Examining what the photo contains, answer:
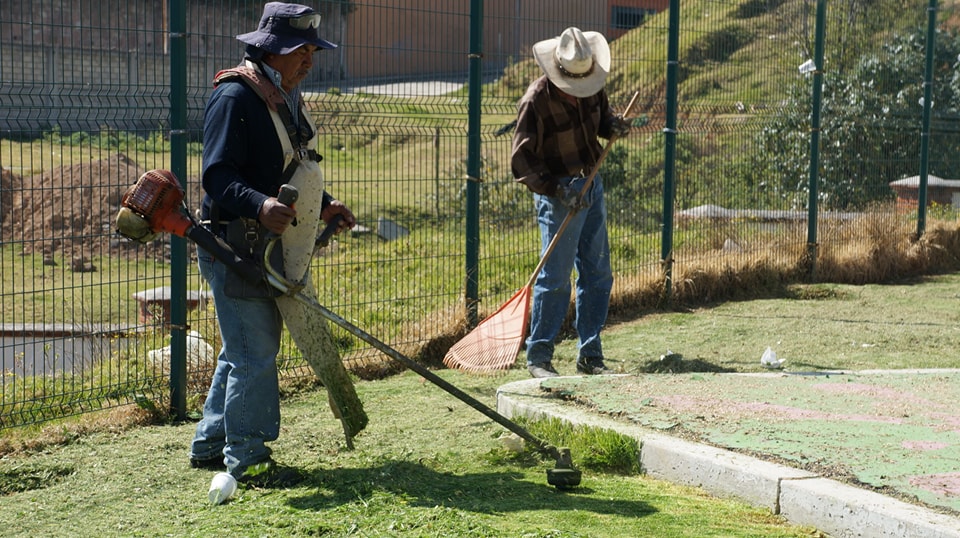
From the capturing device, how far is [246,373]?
15.4 feet

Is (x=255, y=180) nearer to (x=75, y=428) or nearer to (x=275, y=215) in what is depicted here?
(x=275, y=215)

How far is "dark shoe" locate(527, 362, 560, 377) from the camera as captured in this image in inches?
261

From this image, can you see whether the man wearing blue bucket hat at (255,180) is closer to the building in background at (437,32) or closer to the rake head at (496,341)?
the rake head at (496,341)

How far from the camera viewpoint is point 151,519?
14.3 ft

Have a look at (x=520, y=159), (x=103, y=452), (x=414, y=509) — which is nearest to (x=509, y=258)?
(x=520, y=159)

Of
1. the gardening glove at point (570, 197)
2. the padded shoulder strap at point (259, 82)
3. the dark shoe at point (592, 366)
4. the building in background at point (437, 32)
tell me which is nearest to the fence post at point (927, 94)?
the building in background at point (437, 32)

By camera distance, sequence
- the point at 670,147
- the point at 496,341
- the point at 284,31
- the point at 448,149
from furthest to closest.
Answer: the point at 448,149 → the point at 670,147 → the point at 496,341 → the point at 284,31

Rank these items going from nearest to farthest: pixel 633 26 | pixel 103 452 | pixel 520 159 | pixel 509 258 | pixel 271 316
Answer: pixel 271 316
pixel 103 452
pixel 520 159
pixel 509 258
pixel 633 26

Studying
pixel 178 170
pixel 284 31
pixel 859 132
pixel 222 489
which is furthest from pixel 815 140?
pixel 222 489

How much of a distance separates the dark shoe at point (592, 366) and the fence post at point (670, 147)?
2.39 m

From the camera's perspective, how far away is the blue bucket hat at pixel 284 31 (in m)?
4.60

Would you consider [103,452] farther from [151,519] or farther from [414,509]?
[414,509]

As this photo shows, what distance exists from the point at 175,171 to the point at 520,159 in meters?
2.00

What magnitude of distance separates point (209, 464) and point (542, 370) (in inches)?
89.7
